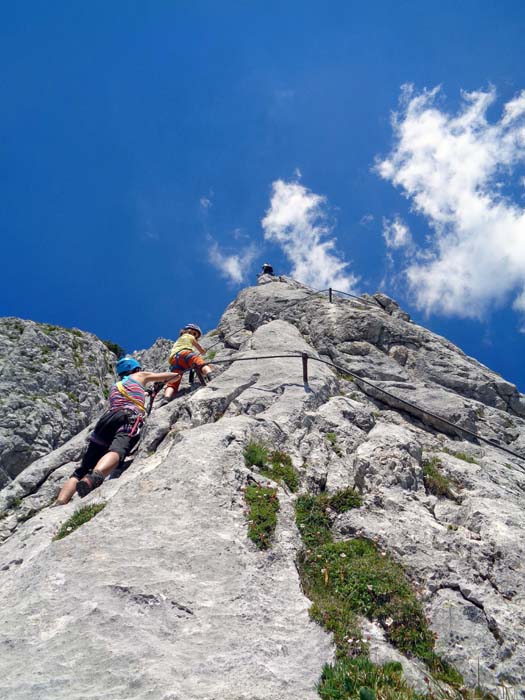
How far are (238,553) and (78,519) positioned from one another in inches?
137

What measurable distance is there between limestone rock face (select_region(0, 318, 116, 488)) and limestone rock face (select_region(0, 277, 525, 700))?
8.14 metres

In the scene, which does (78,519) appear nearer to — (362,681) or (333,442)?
(362,681)

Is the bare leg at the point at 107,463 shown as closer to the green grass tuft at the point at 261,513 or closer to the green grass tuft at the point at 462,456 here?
the green grass tuft at the point at 261,513

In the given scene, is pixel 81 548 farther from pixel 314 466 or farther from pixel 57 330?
pixel 57 330

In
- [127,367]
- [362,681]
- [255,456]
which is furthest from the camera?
[127,367]

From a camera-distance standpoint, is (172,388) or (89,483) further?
(172,388)

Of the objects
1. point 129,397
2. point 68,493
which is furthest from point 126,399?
point 68,493

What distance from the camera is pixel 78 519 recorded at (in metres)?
9.45

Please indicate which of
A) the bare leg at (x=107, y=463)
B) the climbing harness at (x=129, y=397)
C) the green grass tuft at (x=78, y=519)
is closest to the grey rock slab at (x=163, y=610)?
the green grass tuft at (x=78, y=519)

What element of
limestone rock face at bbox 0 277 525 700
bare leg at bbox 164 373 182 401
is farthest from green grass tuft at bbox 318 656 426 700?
bare leg at bbox 164 373 182 401

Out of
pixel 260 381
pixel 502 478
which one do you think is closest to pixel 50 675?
pixel 260 381

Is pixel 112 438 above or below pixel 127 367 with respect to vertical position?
below

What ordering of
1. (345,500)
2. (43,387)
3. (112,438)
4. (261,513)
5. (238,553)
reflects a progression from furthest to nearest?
(43,387) → (112,438) → (345,500) → (261,513) → (238,553)

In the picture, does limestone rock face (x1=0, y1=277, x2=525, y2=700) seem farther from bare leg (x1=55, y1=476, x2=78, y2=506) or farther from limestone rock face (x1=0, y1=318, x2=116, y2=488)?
limestone rock face (x1=0, y1=318, x2=116, y2=488)
